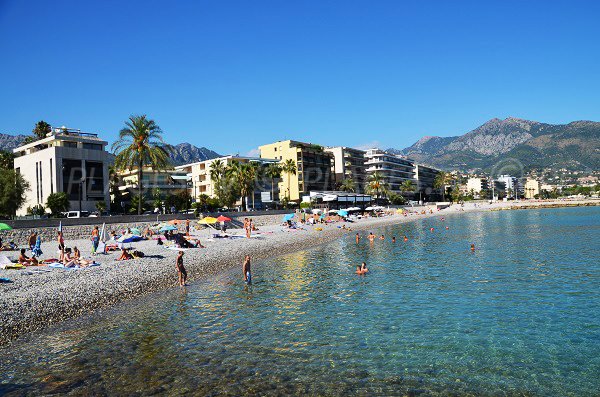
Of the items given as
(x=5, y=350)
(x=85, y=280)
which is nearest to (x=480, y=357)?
(x=5, y=350)

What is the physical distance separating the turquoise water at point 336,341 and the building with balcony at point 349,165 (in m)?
109

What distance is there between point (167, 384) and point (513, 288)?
16168mm

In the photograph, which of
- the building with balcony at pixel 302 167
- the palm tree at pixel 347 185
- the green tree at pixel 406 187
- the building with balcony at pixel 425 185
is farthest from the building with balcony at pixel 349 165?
the building with balcony at pixel 425 185

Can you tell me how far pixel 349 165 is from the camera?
138 m

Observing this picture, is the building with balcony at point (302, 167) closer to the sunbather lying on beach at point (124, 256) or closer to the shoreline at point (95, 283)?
the shoreline at point (95, 283)

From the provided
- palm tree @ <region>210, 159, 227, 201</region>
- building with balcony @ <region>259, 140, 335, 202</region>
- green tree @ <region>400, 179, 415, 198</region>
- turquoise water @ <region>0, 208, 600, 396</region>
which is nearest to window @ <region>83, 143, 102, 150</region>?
palm tree @ <region>210, 159, 227, 201</region>

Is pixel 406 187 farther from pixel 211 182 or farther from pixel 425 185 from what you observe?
pixel 211 182

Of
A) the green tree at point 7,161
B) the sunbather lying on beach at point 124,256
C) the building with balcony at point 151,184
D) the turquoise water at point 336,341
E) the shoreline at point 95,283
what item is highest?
the green tree at point 7,161

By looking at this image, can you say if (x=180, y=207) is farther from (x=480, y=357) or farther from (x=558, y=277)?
(x=480, y=357)

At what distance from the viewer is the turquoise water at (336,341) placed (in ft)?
33.1

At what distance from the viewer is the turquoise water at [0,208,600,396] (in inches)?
397

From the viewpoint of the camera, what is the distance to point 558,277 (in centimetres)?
2195

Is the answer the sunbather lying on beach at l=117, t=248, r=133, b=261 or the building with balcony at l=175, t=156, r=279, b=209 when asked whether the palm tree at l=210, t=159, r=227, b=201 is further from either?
the sunbather lying on beach at l=117, t=248, r=133, b=261

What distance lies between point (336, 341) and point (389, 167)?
483ft
